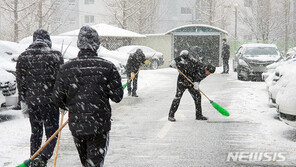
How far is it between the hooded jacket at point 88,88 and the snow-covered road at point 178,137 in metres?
1.95

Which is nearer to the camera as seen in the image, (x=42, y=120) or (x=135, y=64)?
(x=42, y=120)

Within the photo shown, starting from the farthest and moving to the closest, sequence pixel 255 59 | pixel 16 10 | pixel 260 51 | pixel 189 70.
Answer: pixel 16 10
pixel 260 51
pixel 255 59
pixel 189 70

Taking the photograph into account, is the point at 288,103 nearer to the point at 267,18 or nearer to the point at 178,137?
the point at 178,137

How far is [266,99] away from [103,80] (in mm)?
9278

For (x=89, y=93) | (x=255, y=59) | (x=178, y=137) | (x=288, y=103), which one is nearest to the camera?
(x=89, y=93)

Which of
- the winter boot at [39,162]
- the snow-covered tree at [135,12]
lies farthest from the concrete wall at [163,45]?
the winter boot at [39,162]

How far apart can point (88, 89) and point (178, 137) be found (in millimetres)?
3869

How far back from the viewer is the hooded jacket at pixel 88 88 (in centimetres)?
369

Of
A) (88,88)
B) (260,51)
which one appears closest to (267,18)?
(260,51)

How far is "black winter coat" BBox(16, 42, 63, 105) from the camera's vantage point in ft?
17.1

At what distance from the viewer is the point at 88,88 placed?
3.70 meters

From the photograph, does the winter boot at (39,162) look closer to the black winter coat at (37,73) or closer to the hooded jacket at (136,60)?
the black winter coat at (37,73)

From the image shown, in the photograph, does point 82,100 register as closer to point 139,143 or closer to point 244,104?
point 139,143

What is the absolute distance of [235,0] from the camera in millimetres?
51531
